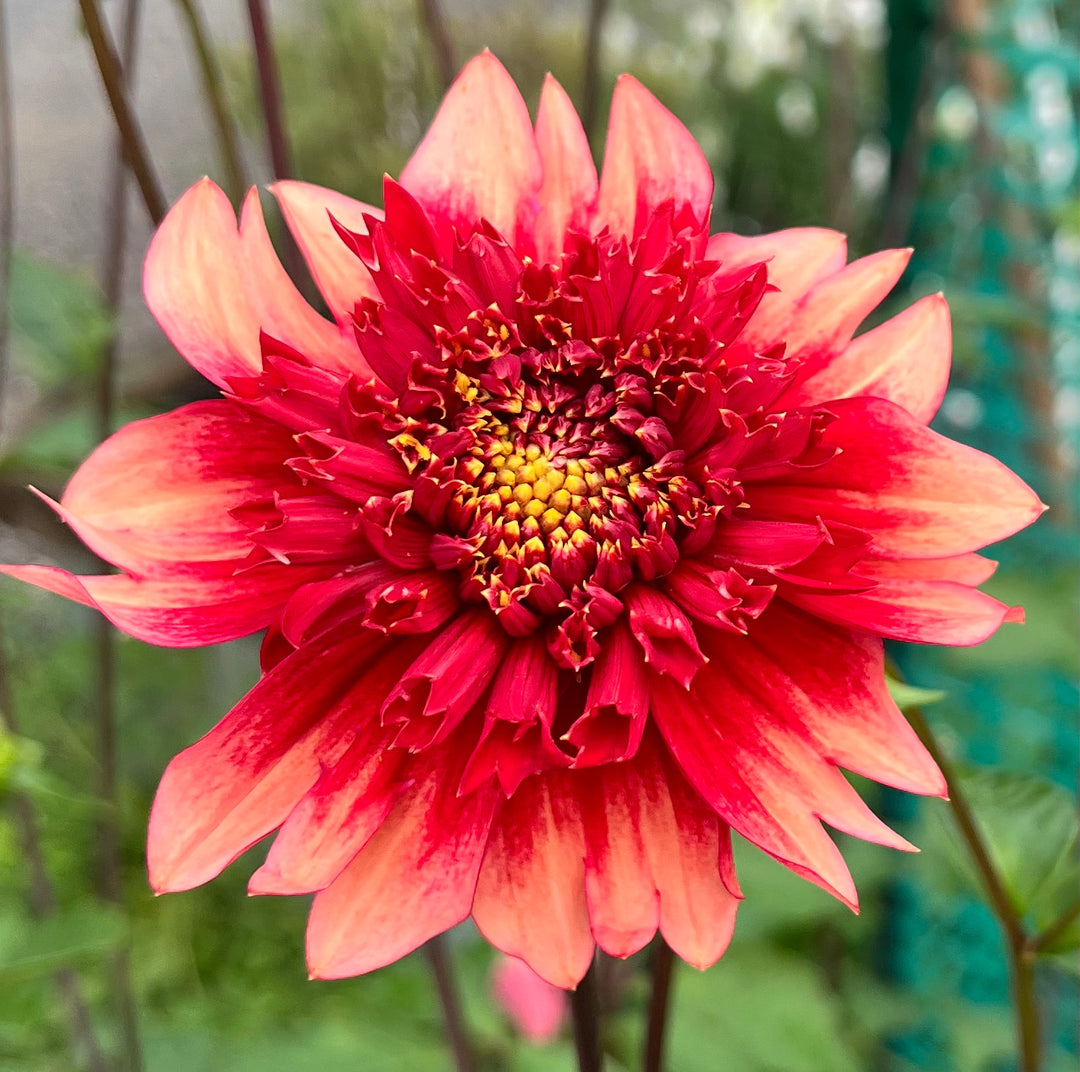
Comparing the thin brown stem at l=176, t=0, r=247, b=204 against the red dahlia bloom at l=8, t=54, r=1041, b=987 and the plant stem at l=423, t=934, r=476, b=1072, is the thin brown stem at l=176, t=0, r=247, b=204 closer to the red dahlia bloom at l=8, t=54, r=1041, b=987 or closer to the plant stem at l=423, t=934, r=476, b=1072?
the red dahlia bloom at l=8, t=54, r=1041, b=987

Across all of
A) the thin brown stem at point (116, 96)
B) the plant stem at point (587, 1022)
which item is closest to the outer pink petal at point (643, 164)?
the thin brown stem at point (116, 96)

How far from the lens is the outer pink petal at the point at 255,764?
1.26ft

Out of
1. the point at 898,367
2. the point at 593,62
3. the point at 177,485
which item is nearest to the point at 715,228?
the point at 593,62

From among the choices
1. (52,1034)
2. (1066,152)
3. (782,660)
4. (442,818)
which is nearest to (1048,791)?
(782,660)

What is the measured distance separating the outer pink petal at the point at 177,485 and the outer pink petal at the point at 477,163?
0.44 feet

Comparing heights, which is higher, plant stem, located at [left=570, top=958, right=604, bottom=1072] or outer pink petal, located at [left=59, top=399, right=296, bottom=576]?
outer pink petal, located at [left=59, top=399, right=296, bottom=576]

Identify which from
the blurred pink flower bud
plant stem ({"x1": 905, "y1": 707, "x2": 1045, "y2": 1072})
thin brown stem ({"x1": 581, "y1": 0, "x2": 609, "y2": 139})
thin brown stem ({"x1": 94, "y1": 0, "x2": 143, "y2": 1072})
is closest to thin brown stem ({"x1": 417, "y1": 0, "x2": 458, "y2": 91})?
thin brown stem ({"x1": 581, "y1": 0, "x2": 609, "y2": 139})

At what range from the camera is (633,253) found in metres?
0.42

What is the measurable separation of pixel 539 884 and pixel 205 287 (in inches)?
11.3

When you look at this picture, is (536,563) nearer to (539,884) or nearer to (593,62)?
(539,884)

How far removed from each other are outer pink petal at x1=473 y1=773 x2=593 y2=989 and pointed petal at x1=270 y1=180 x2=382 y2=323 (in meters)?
0.23

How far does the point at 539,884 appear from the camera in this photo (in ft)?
1.29

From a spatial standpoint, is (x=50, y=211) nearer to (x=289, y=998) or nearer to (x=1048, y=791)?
(x=289, y=998)

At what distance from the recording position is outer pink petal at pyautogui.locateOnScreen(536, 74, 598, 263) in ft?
1.57
